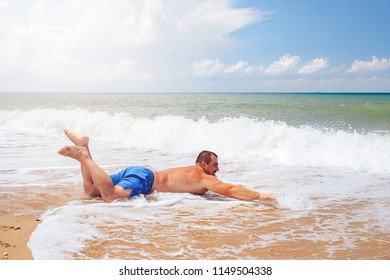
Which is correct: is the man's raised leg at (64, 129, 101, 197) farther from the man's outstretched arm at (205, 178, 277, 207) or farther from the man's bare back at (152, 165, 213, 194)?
the man's outstretched arm at (205, 178, 277, 207)

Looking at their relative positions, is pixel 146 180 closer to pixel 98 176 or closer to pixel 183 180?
pixel 183 180

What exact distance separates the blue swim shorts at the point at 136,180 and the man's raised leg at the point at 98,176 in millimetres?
104

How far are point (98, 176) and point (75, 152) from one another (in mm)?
293

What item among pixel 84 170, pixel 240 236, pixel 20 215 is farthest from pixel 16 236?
pixel 240 236

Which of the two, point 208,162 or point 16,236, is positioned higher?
point 208,162

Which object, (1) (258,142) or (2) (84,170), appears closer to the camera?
(2) (84,170)

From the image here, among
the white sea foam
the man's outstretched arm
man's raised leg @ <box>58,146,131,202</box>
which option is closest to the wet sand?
the man's outstretched arm

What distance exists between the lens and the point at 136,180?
3.81 m

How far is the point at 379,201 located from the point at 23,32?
5.21 metres

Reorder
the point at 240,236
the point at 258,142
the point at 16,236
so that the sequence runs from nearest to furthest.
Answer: the point at 16,236 < the point at 240,236 < the point at 258,142

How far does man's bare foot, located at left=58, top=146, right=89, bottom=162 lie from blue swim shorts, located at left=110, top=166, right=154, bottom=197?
45 cm

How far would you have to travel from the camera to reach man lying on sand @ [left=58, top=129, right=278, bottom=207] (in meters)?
3.57
